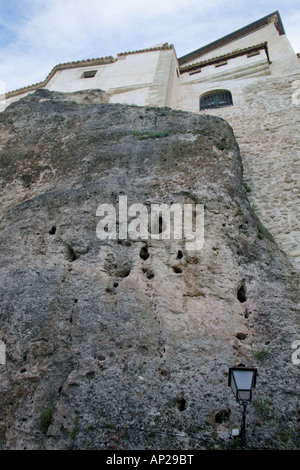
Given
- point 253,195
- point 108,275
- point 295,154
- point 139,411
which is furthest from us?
point 295,154

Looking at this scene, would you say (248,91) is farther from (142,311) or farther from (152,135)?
(142,311)

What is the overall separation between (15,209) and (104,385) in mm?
3683

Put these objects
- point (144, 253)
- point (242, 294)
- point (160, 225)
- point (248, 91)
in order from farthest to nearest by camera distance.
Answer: point (248, 91)
point (160, 225)
point (144, 253)
point (242, 294)

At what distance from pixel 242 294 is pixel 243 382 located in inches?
62.2

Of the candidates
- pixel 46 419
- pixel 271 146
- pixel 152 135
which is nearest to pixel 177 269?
pixel 46 419

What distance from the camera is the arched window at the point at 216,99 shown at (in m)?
12.0

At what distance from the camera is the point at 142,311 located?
438 cm

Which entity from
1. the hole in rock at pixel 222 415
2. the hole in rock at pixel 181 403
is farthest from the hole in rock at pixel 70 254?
the hole in rock at pixel 222 415

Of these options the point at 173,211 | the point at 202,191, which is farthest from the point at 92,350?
the point at 202,191

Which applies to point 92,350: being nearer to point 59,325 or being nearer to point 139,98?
point 59,325

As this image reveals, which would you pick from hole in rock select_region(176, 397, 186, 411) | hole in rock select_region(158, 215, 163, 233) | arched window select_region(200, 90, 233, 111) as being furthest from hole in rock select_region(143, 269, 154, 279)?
arched window select_region(200, 90, 233, 111)

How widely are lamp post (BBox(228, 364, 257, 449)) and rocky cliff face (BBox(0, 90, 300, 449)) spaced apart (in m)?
0.22

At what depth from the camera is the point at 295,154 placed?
28.5 ft

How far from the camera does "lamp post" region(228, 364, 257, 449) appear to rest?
10.2 ft
